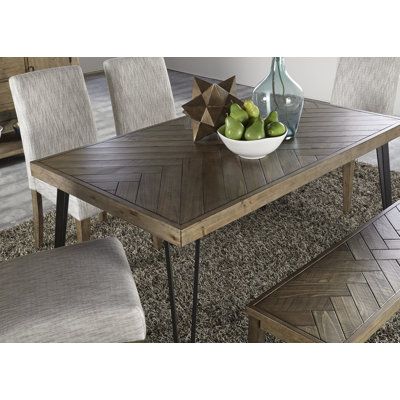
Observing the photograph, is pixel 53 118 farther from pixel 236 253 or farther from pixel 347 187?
pixel 347 187

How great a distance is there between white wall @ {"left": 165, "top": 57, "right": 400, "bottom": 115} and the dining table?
117 inches

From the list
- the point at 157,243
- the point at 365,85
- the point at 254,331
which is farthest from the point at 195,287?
the point at 365,85

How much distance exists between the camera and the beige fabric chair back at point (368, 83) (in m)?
2.95

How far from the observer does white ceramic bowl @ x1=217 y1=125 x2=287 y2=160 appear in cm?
192

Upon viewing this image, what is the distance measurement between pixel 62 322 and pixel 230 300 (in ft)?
2.95

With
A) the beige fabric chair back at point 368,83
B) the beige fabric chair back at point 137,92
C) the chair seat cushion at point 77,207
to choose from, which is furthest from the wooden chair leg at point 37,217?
the beige fabric chair back at point 368,83

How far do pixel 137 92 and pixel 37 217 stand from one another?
0.81 metres

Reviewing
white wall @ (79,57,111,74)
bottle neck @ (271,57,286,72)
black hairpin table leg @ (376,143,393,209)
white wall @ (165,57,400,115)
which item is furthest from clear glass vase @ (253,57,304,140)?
white wall @ (79,57,111,74)

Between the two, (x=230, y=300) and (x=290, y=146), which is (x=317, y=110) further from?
(x=230, y=300)

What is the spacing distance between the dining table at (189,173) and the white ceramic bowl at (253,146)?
0.11 feet

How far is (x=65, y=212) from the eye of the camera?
2225 millimetres

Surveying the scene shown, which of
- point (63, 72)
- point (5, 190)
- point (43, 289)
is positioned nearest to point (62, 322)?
A: point (43, 289)

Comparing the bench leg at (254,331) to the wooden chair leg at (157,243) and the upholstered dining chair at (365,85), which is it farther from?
the upholstered dining chair at (365,85)

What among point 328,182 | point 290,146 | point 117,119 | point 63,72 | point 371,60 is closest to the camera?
point 290,146
